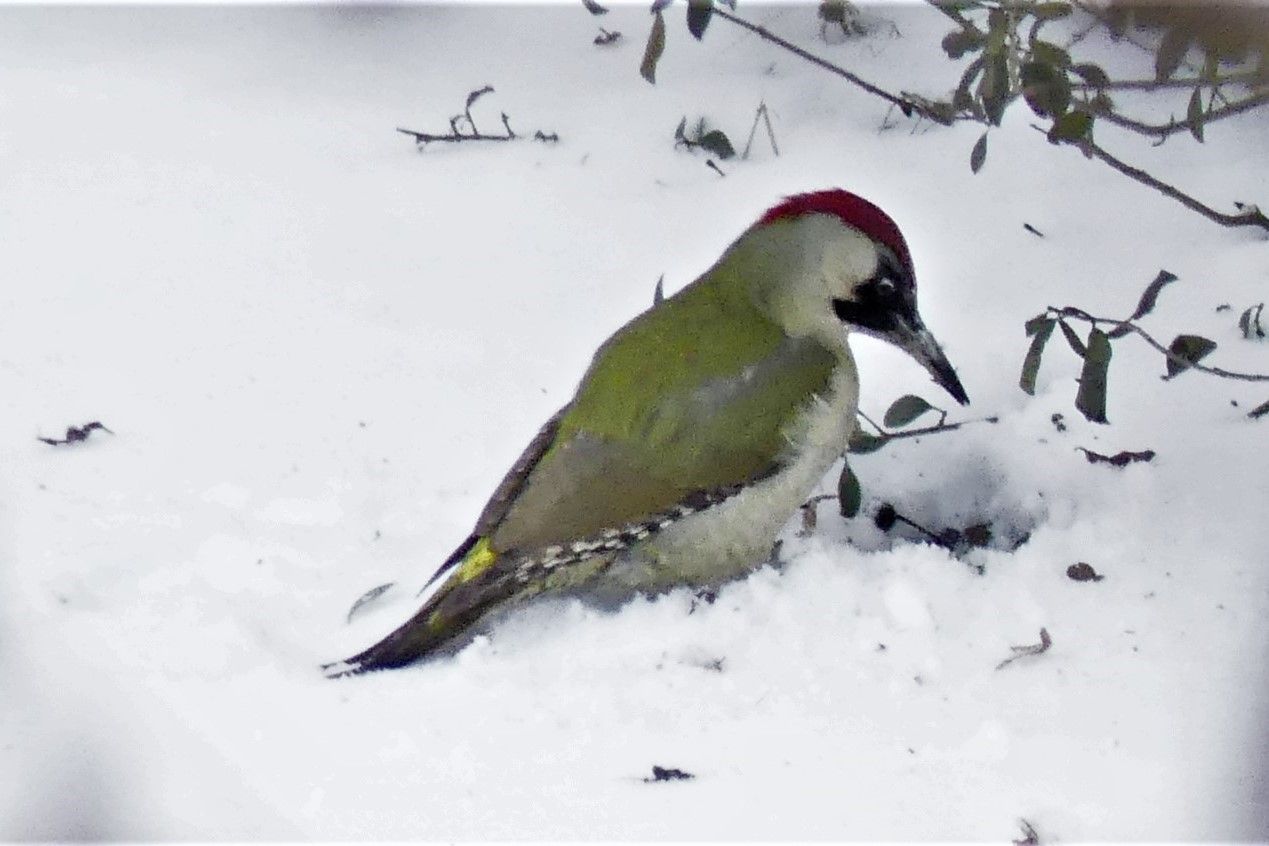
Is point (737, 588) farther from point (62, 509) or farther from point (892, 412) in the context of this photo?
point (62, 509)

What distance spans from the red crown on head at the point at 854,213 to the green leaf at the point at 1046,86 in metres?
0.48

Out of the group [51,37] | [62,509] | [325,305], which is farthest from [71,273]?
[51,37]

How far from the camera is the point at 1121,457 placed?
2867 millimetres

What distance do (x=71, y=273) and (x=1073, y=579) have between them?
2.31 metres

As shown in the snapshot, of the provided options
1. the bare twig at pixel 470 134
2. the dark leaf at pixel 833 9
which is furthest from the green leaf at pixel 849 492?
the bare twig at pixel 470 134

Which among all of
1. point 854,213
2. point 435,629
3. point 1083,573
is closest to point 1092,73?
point 854,213

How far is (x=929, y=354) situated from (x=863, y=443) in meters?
0.23

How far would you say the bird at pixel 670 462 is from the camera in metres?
2.68

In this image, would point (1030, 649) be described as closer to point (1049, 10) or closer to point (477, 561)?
point (477, 561)

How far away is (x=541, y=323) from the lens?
354 cm

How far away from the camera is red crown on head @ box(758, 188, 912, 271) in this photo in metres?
3.07

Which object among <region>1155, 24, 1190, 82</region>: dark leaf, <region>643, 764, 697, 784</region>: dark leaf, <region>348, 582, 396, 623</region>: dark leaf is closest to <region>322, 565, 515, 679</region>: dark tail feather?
<region>348, 582, 396, 623</region>: dark leaf

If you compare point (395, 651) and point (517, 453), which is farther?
point (517, 453)

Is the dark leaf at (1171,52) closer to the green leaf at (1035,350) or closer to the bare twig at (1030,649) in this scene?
the green leaf at (1035,350)
